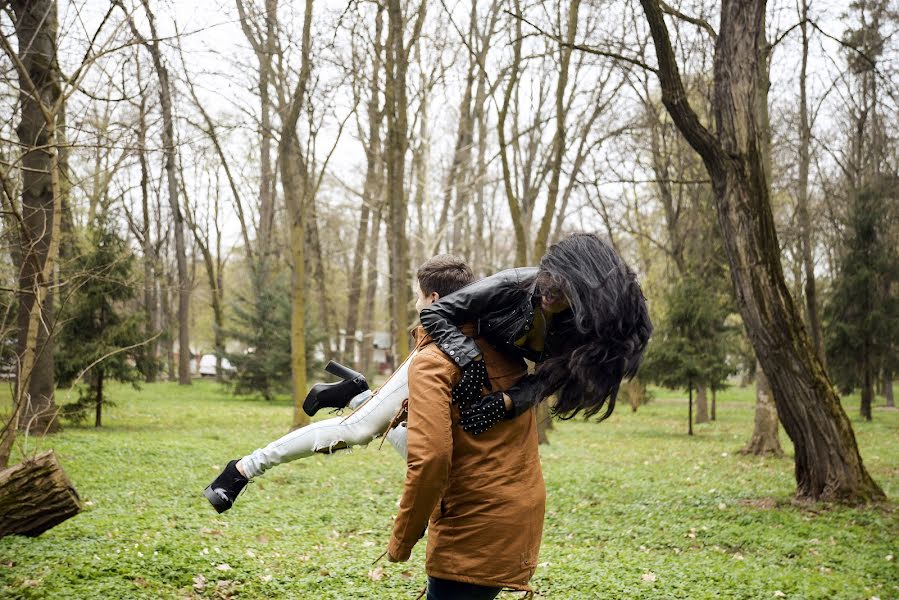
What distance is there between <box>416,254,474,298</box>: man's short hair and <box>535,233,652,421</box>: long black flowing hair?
0.45m

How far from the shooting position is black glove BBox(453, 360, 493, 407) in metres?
2.67

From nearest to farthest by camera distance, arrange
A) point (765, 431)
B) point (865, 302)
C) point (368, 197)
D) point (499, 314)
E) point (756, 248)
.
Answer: point (499, 314)
point (756, 248)
point (765, 431)
point (865, 302)
point (368, 197)

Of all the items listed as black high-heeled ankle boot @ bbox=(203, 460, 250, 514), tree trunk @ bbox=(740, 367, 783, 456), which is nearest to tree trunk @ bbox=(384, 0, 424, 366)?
tree trunk @ bbox=(740, 367, 783, 456)

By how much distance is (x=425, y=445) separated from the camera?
8.18 feet

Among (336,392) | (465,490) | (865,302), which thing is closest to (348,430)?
(336,392)

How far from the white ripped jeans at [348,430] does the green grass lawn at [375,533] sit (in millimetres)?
2510

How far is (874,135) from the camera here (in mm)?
23609

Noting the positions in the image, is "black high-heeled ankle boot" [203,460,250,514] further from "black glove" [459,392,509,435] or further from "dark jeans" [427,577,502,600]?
"black glove" [459,392,509,435]

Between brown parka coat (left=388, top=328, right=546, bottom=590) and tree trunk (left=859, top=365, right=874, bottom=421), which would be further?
tree trunk (left=859, top=365, right=874, bottom=421)

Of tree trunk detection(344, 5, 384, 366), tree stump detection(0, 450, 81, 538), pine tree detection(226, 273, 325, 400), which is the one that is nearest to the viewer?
tree stump detection(0, 450, 81, 538)

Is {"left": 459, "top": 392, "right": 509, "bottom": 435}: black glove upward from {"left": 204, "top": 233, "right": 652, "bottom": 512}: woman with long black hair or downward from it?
downward

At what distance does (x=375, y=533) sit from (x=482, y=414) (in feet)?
18.0

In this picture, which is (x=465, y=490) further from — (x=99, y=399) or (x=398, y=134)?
(x=99, y=399)

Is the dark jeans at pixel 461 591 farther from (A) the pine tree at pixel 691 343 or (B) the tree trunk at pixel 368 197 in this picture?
(B) the tree trunk at pixel 368 197
